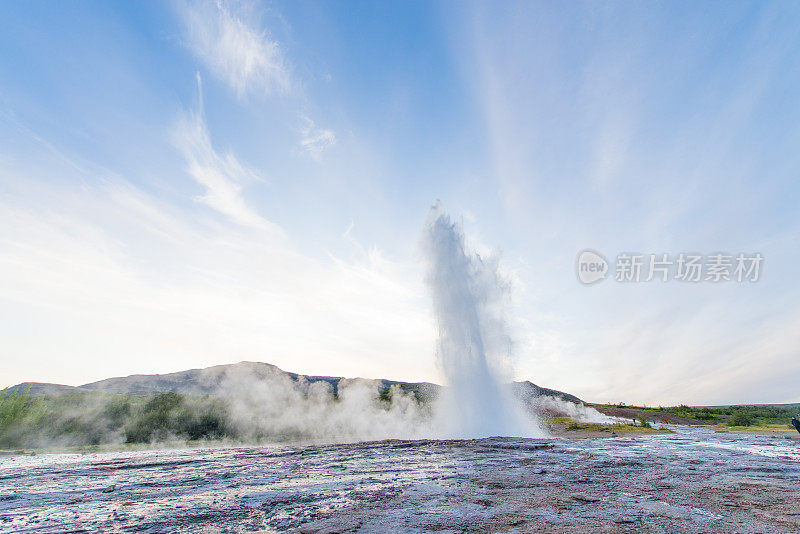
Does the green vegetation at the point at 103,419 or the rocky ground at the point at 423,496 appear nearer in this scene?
the rocky ground at the point at 423,496

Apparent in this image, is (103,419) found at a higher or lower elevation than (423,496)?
higher

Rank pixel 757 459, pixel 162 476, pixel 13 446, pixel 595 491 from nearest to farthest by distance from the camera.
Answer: pixel 595 491 < pixel 162 476 < pixel 757 459 < pixel 13 446

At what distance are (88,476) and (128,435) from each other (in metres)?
26.8

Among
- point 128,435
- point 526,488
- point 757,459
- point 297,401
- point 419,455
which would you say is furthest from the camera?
point 297,401

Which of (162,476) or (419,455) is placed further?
(419,455)

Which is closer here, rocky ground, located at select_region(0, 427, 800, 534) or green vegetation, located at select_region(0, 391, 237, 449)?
rocky ground, located at select_region(0, 427, 800, 534)

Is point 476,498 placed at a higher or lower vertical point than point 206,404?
lower

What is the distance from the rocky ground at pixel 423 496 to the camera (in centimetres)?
603

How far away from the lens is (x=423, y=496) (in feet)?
27.0

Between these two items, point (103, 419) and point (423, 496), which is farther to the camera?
point (103, 419)

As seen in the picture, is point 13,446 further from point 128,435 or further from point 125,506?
point 125,506

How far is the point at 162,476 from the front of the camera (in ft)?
41.8

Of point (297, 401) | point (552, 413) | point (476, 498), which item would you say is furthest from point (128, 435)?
point (552, 413)

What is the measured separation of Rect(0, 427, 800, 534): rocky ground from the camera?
19.8 feet
